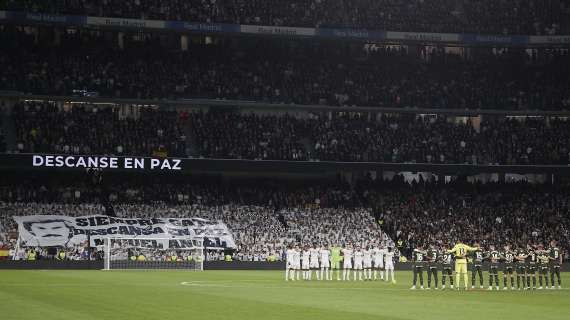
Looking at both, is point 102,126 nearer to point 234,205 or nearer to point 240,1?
point 234,205

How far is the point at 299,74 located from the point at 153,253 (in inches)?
949

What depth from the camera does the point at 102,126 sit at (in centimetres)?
7869

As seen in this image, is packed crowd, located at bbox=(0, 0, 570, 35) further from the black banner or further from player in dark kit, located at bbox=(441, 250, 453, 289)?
player in dark kit, located at bbox=(441, 250, 453, 289)

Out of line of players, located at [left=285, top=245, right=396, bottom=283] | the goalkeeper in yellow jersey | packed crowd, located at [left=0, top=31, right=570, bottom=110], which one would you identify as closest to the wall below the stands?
line of players, located at [left=285, top=245, right=396, bottom=283]

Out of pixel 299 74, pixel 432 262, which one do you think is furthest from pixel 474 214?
pixel 432 262

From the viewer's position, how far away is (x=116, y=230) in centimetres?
7331

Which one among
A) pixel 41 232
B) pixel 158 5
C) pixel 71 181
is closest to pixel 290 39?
pixel 158 5

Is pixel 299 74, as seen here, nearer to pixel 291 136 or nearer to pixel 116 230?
pixel 291 136

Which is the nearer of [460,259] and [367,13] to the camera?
[460,259]

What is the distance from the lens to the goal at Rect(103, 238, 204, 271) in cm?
6744

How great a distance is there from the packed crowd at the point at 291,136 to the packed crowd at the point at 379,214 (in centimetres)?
320

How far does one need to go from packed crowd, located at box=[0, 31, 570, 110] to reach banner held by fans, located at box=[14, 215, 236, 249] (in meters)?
11.9

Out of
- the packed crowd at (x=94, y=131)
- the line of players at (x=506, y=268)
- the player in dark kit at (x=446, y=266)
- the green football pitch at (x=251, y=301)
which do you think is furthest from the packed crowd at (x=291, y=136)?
the player in dark kit at (x=446, y=266)

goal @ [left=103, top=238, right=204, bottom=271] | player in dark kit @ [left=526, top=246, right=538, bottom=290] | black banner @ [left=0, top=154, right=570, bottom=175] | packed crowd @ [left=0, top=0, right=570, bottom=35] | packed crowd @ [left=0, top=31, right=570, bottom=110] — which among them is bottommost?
player in dark kit @ [left=526, top=246, right=538, bottom=290]
